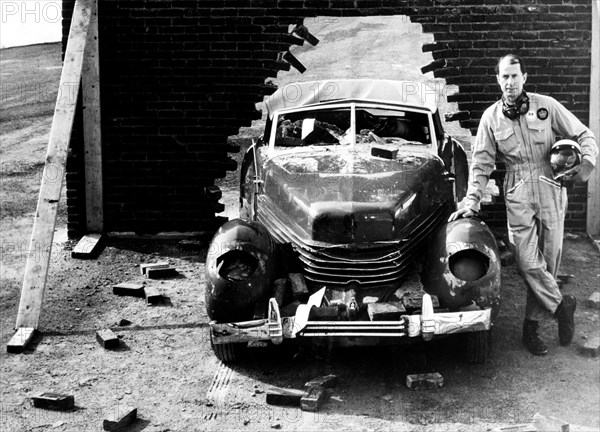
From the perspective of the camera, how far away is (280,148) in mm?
8828

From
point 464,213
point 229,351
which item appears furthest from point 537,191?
point 229,351

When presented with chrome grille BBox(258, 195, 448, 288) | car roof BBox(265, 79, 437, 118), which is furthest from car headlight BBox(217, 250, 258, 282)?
car roof BBox(265, 79, 437, 118)

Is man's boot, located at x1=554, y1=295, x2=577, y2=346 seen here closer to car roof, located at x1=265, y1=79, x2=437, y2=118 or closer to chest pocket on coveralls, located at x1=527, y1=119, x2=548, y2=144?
chest pocket on coveralls, located at x1=527, y1=119, x2=548, y2=144

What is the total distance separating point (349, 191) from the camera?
24.5 feet

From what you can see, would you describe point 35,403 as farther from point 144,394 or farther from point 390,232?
point 390,232

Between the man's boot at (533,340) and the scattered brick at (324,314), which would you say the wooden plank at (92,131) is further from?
the man's boot at (533,340)

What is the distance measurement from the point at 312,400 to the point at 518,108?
2.74m

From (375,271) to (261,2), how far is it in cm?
435

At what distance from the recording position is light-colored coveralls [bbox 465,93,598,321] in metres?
7.25

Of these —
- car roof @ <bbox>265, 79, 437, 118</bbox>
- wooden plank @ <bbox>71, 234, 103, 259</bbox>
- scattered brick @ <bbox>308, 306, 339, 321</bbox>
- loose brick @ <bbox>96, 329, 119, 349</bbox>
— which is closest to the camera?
scattered brick @ <bbox>308, 306, 339, 321</bbox>

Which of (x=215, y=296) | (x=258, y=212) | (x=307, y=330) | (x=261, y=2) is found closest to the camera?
(x=307, y=330)

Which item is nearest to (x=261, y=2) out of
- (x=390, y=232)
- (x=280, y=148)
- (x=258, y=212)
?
(x=280, y=148)

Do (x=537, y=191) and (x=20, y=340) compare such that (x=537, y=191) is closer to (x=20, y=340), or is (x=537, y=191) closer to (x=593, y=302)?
(x=593, y=302)

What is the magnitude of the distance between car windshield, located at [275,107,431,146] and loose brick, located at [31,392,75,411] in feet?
11.0
